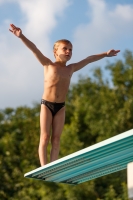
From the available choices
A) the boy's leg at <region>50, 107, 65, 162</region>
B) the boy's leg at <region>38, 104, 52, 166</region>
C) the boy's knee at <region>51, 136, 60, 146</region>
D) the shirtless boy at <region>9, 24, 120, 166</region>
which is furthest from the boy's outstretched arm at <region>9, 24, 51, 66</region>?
the boy's knee at <region>51, 136, 60, 146</region>

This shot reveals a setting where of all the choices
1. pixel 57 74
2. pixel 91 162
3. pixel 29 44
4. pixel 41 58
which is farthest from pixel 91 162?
pixel 29 44

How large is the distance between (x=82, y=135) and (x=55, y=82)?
17.3 meters

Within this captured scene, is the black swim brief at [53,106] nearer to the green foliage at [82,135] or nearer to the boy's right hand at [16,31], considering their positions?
the boy's right hand at [16,31]

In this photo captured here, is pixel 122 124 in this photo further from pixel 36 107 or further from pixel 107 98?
pixel 36 107

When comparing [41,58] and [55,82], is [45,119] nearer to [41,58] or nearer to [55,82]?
[55,82]

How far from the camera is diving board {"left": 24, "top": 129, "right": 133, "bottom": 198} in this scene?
647 cm

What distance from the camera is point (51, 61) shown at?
819 cm

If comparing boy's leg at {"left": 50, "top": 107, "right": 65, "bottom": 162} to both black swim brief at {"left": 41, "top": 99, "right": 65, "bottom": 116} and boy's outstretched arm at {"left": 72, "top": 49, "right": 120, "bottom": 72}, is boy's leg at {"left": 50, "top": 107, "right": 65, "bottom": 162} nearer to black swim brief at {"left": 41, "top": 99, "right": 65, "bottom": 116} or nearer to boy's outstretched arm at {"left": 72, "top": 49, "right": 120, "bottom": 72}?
black swim brief at {"left": 41, "top": 99, "right": 65, "bottom": 116}

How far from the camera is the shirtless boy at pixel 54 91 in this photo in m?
8.02

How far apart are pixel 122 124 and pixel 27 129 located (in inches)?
229

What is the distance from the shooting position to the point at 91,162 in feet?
24.1

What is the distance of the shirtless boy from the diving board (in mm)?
349

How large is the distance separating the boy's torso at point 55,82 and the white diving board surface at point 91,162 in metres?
1.07

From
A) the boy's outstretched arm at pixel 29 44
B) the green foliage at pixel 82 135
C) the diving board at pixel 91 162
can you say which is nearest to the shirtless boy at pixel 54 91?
the boy's outstretched arm at pixel 29 44
